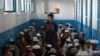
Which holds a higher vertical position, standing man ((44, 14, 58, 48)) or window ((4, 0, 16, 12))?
window ((4, 0, 16, 12))

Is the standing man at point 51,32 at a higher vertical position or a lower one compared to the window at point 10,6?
lower

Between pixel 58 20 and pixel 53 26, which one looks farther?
pixel 58 20

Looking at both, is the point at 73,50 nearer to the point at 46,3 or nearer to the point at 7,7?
the point at 7,7

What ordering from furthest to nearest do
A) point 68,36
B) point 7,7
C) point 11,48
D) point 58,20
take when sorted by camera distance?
1. point 58,20
2. point 7,7
3. point 68,36
4. point 11,48

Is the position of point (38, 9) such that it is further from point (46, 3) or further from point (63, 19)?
point (63, 19)

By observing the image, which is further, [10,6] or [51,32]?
[10,6]

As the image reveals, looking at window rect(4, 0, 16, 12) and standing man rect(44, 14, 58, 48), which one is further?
window rect(4, 0, 16, 12)

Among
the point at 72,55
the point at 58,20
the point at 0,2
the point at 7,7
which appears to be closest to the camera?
the point at 72,55

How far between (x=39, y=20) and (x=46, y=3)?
1.14 meters

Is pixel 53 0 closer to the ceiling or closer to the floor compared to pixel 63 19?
closer to the ceiling

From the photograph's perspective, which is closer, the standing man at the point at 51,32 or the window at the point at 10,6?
the standing man at the point at 51,32

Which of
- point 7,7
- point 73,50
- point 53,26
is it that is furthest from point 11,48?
point 7,7

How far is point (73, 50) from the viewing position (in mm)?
3961

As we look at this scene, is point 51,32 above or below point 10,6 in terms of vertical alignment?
below
